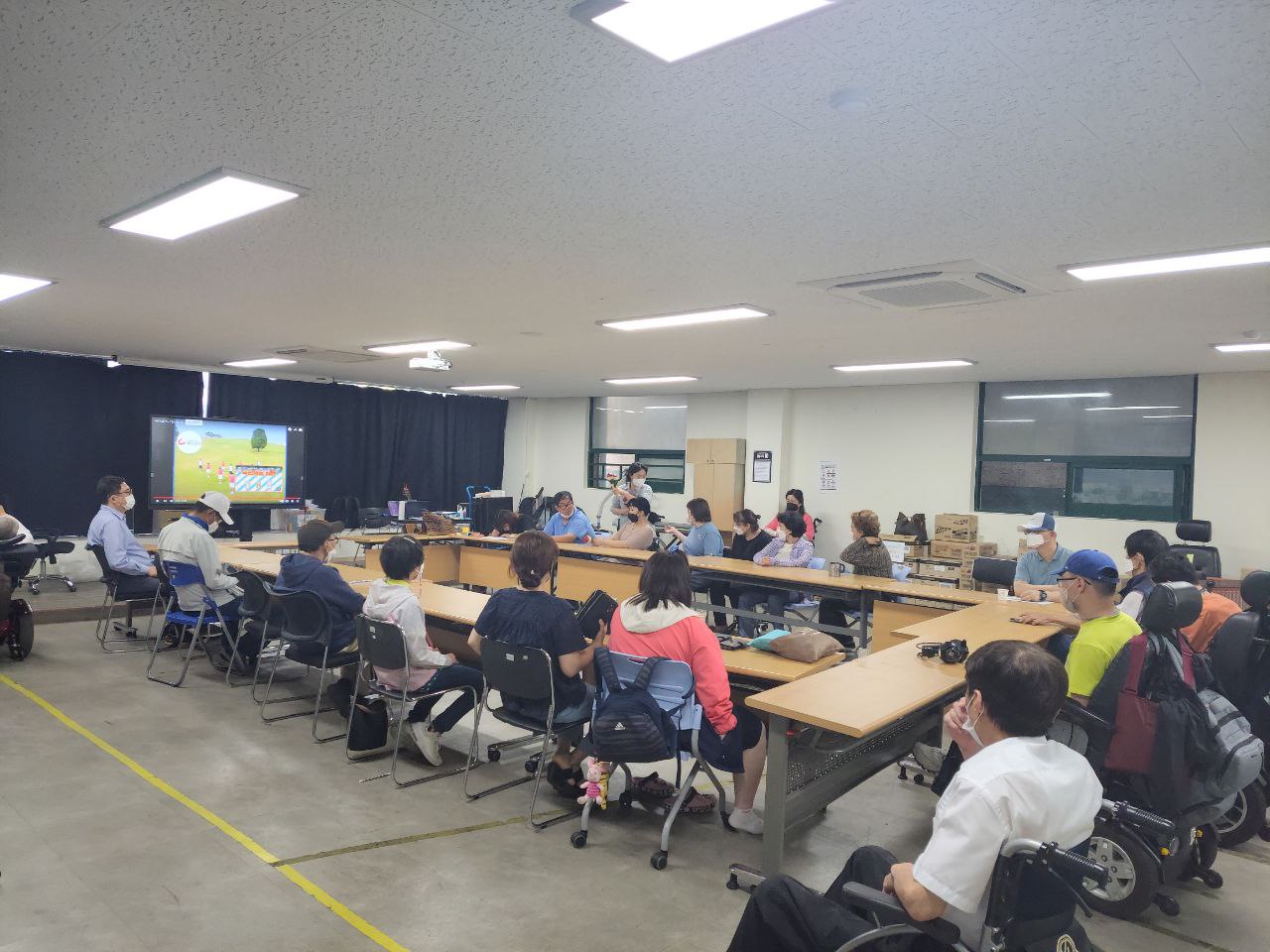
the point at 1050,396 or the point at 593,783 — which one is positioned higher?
the point at 1050,396

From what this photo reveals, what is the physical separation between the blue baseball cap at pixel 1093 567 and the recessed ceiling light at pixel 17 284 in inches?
228

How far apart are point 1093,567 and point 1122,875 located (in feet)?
3.67

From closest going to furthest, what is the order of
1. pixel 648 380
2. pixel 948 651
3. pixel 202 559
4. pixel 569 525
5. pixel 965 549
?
1. pixel 948 651
2. pixel 202 559
3. pixel 569 525
4. pixel 965 549
5. pixel 648 380

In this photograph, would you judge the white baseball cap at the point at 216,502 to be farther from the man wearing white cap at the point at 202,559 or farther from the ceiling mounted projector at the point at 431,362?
the ceiling mounted projector at the point at 431,362

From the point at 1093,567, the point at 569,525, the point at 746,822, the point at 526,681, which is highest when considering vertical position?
the point at 1093,567

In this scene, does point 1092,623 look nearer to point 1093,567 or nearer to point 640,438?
point 1093,567

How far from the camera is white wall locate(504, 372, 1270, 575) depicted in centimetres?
770

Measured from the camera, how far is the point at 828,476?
33.7 ft

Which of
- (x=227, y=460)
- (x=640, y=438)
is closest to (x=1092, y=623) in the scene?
(x=640, y=438)

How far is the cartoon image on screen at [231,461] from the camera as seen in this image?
374 inches

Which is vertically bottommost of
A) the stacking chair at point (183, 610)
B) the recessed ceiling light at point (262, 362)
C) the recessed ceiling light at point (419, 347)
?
the stacking chair at point (183, 610)

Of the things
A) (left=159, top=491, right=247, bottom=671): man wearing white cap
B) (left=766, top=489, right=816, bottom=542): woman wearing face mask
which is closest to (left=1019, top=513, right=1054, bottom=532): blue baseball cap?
(left=766, top=489, right=816, bottom=542): woman wearing face mask

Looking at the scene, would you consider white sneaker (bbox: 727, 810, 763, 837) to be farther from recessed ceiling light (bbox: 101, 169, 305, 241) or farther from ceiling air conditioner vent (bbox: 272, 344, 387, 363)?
ceiling air conditioner vent (bbox: 272, 344, 387, 363)

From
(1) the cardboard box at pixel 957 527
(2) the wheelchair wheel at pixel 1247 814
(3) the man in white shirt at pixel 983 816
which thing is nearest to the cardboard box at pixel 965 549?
(1) the cardboard box at pixel 957 527
